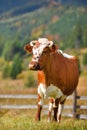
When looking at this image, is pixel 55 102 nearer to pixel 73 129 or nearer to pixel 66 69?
pixel 66 69

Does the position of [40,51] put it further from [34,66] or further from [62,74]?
[62,74]

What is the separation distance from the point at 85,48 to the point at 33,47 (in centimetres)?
16621

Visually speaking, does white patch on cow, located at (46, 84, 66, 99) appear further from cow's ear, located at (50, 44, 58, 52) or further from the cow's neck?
cow's ear, located at (50, 44, 58, 52)

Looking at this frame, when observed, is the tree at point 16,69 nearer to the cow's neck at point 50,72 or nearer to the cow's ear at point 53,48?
the cow's neck at point 50,72

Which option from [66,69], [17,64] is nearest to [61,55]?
[66,69]

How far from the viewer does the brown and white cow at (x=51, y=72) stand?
11094mm

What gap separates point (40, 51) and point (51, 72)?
0.82m

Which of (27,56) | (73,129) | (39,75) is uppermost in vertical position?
(39,75)

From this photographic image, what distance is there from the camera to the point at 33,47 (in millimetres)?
11172

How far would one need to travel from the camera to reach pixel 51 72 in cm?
1164

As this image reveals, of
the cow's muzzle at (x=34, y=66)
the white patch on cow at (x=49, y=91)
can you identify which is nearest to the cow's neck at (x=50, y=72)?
the white patch on cow at (x=49, y=91)

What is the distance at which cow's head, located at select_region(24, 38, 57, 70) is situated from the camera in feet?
35.7

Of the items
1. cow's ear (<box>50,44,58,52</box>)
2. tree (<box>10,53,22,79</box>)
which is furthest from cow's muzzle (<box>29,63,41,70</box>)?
Answer: tree (<box>10,53,22,79</box>)

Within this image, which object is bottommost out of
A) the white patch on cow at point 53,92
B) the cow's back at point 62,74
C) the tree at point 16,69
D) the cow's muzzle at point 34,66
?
the tree at point 16,69
